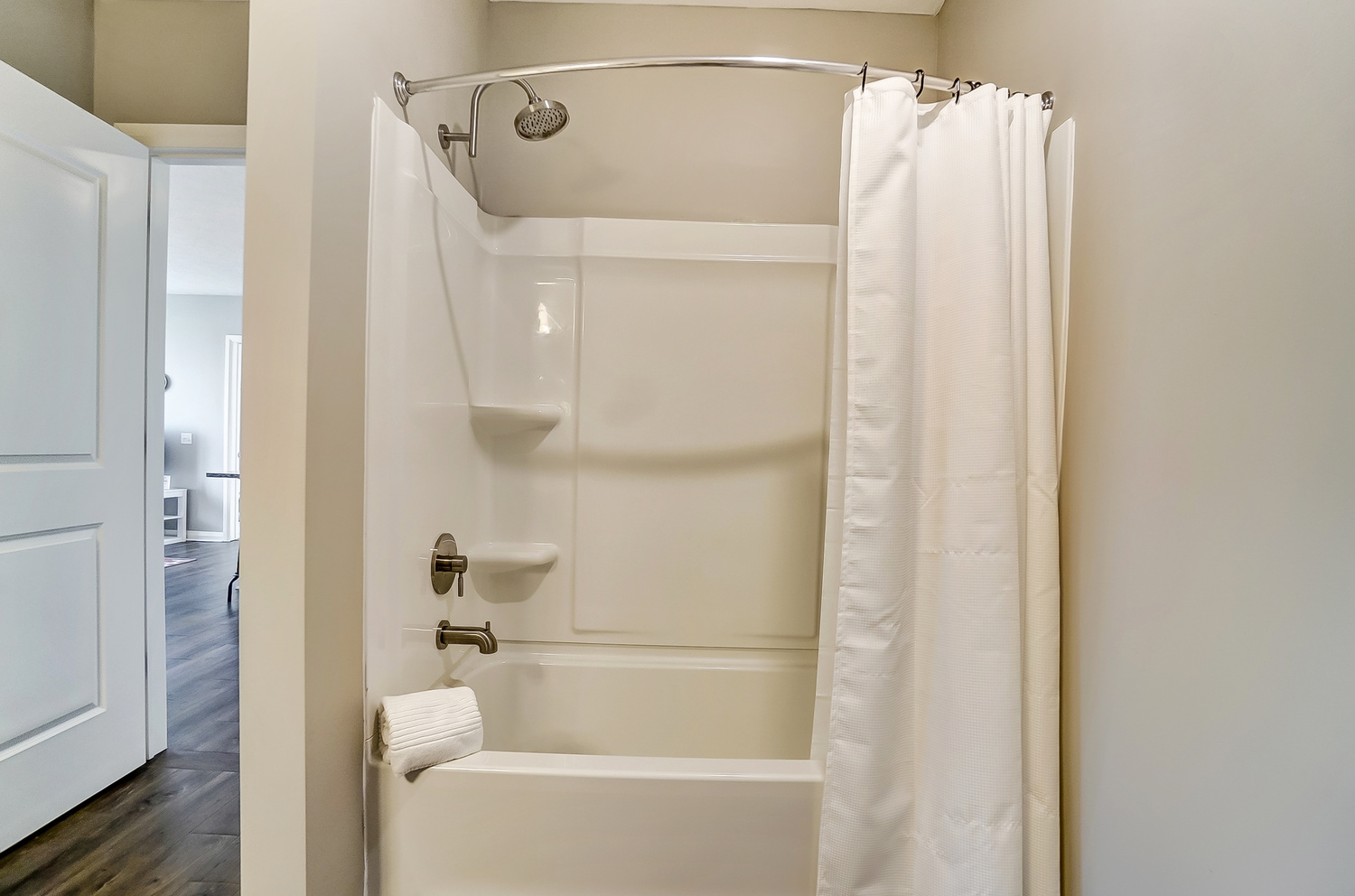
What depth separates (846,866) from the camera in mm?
1082

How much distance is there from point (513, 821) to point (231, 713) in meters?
1.97

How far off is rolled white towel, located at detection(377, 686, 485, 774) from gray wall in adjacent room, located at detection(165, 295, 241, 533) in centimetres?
658

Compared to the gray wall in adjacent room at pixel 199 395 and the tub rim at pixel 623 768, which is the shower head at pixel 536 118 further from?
the gray wall in adjacent room at pixel 199 395

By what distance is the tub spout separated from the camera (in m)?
1.35

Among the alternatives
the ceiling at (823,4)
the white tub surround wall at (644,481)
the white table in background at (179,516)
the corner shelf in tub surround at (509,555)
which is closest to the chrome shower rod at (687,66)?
the white tub surround wall at (644,481)

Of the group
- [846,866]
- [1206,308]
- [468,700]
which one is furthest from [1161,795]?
[468,700]

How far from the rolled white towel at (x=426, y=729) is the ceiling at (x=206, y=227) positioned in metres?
2.48

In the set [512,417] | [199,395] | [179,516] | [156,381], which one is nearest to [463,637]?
[512,417]

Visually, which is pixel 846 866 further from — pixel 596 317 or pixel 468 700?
pixel 596 317

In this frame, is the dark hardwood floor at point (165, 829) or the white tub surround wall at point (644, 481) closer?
the dark hardwood floor at point (165, 829)

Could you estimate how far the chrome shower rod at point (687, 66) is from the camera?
3.90ft

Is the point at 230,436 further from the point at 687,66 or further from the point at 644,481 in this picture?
the point at 687,66

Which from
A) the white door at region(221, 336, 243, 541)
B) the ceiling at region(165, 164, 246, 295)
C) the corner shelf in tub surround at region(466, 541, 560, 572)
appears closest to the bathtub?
the corner shelf in tub surround at region(466, 541, 560, 572)

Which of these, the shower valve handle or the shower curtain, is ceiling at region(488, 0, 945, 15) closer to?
the shower curtain
